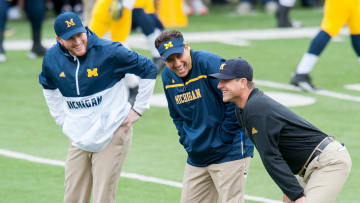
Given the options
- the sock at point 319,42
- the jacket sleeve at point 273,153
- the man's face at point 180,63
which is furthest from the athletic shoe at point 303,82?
the jacket sleeve at point 273,153

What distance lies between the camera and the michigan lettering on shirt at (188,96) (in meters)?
6.04

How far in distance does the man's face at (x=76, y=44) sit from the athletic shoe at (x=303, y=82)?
6.16 m

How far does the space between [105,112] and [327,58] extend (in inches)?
350

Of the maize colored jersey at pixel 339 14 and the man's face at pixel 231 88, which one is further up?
the man's face at pixel 231 88

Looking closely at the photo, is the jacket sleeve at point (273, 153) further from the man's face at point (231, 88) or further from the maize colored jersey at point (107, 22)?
the maize colored jersey at point (107, 22)

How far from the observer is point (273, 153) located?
217 inches

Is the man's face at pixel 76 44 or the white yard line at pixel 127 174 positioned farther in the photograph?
the white yard line at pixel 127 174

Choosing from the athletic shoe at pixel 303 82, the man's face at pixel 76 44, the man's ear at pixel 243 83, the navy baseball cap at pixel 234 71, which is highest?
the navy baseball cap at pixel 234 71

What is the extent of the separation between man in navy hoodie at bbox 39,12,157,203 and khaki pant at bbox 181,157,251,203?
59 centimetres

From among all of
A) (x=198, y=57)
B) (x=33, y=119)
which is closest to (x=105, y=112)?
(x=198, y=57)

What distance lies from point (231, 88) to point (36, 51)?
9.64 meters

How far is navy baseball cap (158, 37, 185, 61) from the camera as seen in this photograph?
596cm

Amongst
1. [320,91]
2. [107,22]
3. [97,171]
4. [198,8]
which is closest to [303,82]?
[320,91]

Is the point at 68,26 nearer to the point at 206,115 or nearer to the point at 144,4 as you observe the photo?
the point at 206,115
